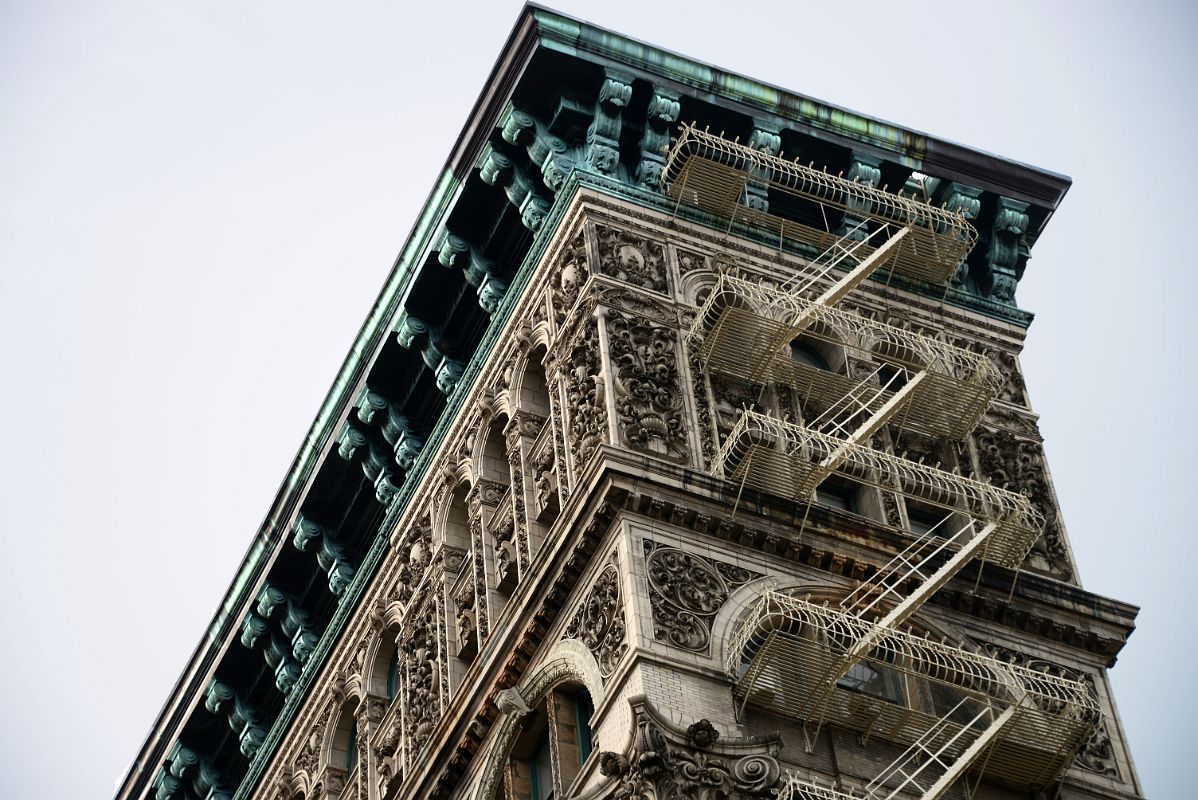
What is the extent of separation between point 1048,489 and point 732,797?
1123 centimetres

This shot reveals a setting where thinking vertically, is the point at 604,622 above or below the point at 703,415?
below

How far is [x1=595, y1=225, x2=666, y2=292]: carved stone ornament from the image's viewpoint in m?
40.3

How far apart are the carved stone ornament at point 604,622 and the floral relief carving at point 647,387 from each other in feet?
8.18

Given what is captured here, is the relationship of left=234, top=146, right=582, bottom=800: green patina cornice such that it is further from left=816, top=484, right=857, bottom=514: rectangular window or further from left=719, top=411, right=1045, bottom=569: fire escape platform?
left=816, top=484, right=857, bottom=514: rectangular window

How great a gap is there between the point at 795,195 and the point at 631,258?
4249 mm

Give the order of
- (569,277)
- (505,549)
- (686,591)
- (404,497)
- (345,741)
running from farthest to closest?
(404,497)
(345,741)
(569,277)
(505,549)
(686,591)

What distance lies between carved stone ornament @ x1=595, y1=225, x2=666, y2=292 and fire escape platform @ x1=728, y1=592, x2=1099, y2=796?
741cm

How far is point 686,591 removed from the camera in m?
34.4

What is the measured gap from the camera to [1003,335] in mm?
43125

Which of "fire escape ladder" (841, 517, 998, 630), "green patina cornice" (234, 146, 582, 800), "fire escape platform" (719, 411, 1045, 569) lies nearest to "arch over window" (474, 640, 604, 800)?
"fire escape platform" (719, 411, 1045, 569)

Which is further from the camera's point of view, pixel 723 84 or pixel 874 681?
pixel 723 84

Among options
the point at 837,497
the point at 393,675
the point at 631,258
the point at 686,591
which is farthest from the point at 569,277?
the point at 393,675

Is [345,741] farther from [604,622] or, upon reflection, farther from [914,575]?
[914,575]

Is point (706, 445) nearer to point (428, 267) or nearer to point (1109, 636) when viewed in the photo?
point (1109, 636)
